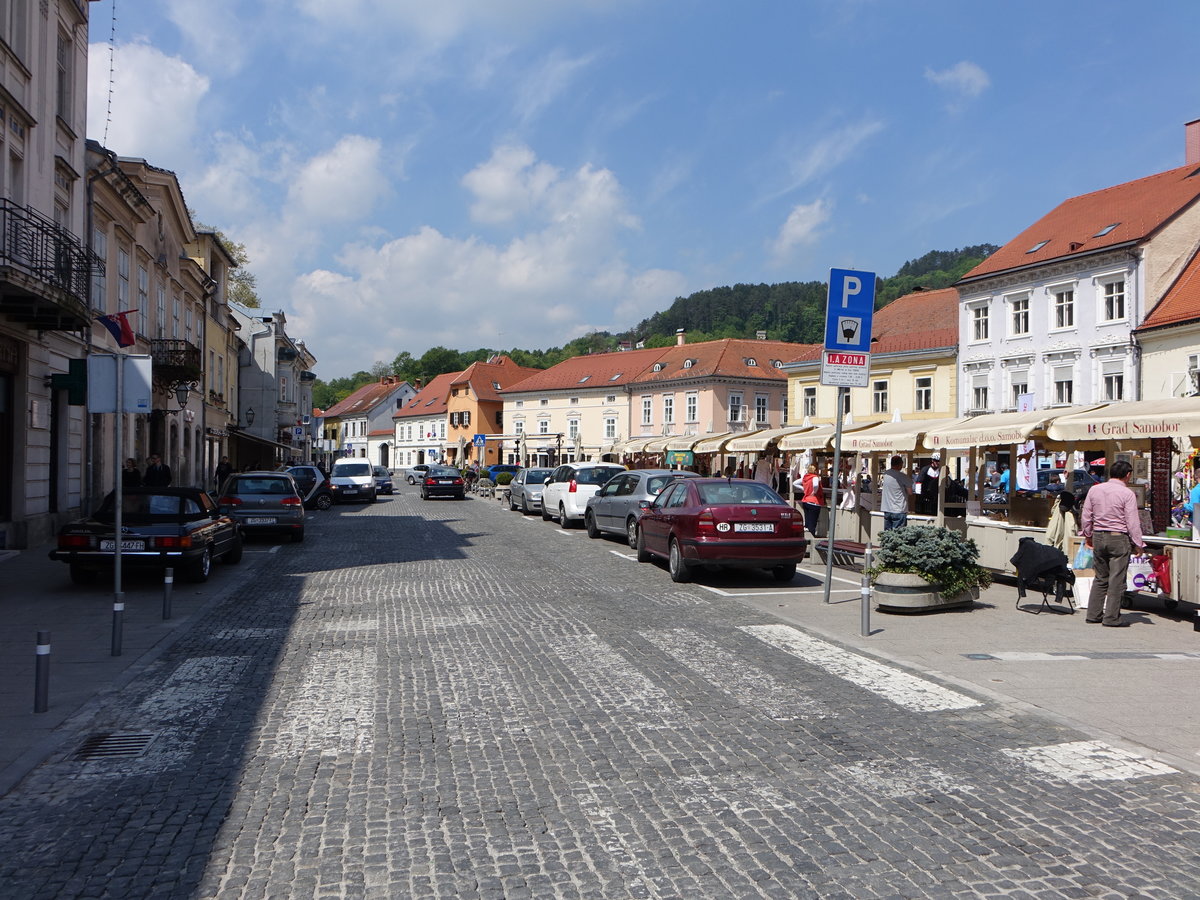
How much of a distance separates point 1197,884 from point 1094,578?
7286 mm

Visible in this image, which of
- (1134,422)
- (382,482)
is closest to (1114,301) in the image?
(1134,422)

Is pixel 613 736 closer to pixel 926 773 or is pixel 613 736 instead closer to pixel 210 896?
pixel 926 773

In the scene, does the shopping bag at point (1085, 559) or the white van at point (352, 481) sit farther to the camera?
the white van at point (352, 481)

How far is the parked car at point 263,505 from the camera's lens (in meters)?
19.7

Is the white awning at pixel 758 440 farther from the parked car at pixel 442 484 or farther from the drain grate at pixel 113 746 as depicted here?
the parked car at pixel 442 484

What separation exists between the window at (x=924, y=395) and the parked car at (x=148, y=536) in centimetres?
3803

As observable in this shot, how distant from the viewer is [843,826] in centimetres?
455

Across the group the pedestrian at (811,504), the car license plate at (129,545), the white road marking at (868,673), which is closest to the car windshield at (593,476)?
the pedestrian at (811,504)

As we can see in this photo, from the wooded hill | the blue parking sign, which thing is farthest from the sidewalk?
the wooded hill

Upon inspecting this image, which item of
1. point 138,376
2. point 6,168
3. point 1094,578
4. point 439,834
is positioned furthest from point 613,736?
point 6,168

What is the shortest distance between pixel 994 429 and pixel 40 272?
587 inches

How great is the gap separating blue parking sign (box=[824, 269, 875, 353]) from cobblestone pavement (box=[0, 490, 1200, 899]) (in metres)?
3.96

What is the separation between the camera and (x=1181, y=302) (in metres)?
32.6

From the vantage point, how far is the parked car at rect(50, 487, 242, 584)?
12398 mm
